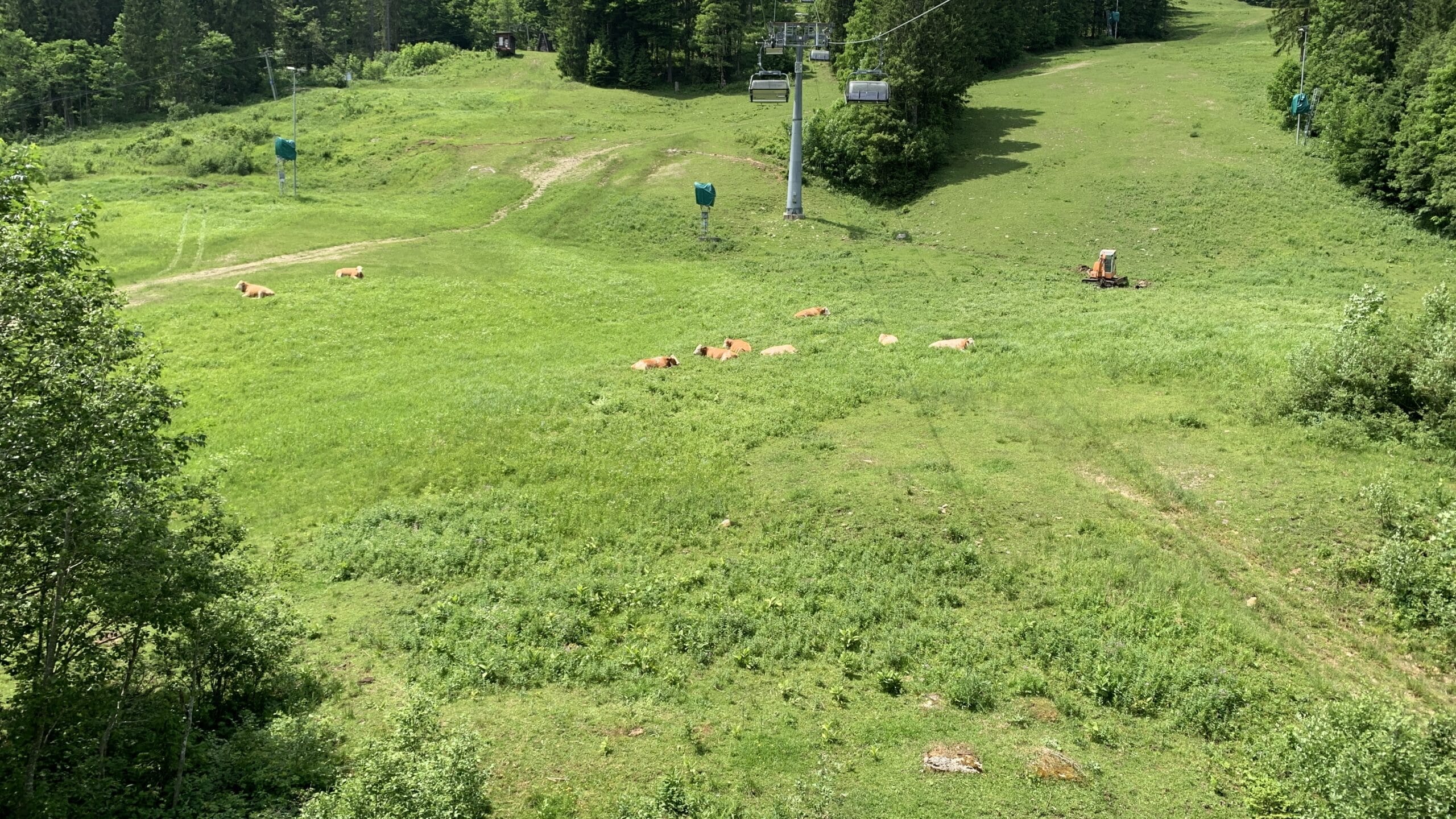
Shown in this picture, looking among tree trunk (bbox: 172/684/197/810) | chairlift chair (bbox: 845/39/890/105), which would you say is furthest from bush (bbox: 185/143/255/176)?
tree trunk (bbox: 172/684/197/810)

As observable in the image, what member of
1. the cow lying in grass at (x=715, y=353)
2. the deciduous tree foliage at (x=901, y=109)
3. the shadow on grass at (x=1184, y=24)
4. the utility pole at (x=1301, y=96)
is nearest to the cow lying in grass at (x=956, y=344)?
the cow lying in grass at (x=715, y=353)

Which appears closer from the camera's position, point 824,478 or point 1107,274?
point 824,478

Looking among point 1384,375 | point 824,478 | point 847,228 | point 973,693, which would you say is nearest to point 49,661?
point 973,693

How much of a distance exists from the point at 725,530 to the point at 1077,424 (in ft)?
32.7

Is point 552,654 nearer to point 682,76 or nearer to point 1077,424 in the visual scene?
point 1077,424

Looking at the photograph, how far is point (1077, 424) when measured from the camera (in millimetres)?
21844

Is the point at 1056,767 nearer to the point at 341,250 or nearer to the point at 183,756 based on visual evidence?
the point at 183,756

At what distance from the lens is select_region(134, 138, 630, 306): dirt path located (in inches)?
1442

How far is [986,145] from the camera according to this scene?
Result: 185 ft

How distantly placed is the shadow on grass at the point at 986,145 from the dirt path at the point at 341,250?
24.4 metres

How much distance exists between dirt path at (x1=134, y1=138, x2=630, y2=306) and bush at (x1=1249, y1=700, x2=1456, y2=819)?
1532 inches

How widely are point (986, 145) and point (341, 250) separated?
39.7 metres

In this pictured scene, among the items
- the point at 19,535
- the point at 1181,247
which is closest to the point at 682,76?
the point at 1181,247

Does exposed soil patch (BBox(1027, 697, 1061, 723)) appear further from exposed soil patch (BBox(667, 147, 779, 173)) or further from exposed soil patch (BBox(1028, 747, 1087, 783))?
exposed soil patch (BBox(667, 147, 779, 173))
